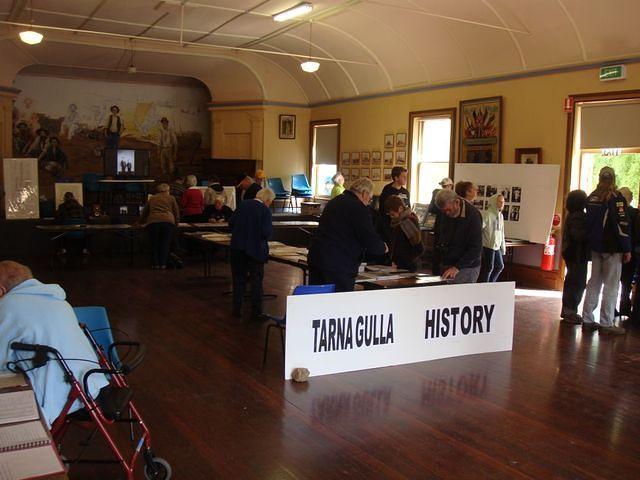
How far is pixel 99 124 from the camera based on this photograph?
1647cm

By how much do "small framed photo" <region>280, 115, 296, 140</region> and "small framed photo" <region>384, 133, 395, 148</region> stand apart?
3.42 m

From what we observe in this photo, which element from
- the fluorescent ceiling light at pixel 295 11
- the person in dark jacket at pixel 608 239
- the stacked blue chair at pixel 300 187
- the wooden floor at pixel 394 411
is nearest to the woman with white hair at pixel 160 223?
the fluorescent ceiling light at pixel 295 11

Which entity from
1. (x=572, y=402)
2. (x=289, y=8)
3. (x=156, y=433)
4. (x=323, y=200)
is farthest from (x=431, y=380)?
(x=323, y=200)

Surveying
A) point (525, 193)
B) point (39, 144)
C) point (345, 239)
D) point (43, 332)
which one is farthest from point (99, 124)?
point (43, 332)

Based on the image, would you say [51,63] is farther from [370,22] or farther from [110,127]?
[370,22]

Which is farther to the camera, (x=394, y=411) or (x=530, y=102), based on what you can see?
(x=530, y=102)

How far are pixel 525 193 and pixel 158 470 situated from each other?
26.2 feet

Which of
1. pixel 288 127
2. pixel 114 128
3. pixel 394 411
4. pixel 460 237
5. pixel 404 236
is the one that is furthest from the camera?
pixel 114 128

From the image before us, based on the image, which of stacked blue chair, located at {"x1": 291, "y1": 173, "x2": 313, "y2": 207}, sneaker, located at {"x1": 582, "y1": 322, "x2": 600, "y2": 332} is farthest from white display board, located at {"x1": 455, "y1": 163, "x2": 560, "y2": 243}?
stacked blue chair, located at {"x1": 291, "y1": 173, "x2": 313, "y2": 207}

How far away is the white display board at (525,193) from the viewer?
31.9 feet

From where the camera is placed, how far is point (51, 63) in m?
15.0

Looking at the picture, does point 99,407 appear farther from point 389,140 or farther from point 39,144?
point 39,144

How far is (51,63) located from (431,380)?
13.0 metres

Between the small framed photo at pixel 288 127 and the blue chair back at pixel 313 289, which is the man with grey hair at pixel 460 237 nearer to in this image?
the blue chair back at pixel 313 289
